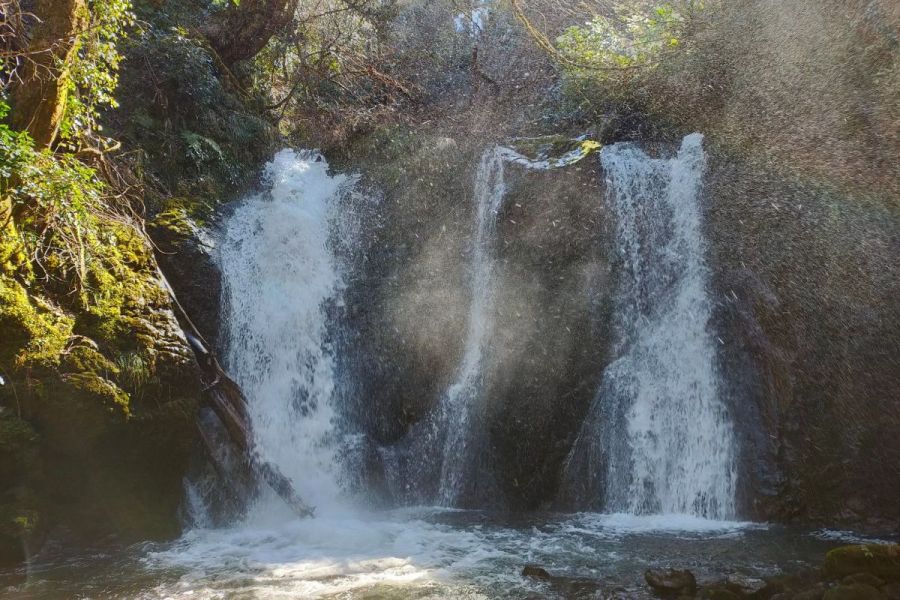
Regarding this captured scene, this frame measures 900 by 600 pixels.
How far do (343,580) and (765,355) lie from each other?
6672 millimetres

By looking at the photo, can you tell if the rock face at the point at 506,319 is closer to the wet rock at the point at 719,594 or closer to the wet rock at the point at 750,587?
the wet rock at the point at 750,587

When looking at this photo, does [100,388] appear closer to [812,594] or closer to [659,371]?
[812,594]

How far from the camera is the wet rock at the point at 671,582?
18.4 ft

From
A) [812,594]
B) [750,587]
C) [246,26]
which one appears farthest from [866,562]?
[246,26]

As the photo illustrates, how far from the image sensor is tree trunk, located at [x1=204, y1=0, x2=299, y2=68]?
41.5ft

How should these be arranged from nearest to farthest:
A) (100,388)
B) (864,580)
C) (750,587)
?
(864,580)
(750,587)
(100,388)

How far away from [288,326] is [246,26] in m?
6.78

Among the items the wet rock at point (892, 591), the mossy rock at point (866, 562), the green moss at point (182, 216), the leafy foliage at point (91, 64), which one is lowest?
the wet rock at point (892, 591)

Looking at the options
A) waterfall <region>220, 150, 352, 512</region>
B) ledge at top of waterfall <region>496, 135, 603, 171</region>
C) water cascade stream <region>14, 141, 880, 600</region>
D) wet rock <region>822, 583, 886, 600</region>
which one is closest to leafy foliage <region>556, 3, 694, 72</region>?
ledge at top of waterfall <region>496, 135, 603, 171</region>

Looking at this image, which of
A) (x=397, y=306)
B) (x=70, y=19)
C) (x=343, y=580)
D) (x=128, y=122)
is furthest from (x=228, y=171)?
(x=343, y=580)

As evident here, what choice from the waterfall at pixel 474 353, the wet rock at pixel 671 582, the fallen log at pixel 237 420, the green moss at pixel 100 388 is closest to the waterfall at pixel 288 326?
the fallen log at pixel 237 420

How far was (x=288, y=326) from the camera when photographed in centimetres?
1037

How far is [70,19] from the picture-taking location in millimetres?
6523

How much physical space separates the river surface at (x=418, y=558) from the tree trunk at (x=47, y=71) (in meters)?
4.52
